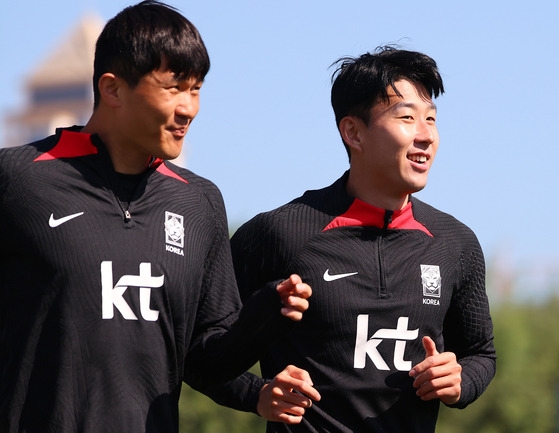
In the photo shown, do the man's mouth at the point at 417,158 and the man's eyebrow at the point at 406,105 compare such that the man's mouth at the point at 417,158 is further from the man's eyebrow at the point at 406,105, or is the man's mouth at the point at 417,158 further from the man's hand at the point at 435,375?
the man's hand at the point at 435,375

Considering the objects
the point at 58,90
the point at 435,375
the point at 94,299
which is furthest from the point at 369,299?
the point at 58,90

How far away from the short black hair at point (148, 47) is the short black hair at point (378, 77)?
5.19 ft

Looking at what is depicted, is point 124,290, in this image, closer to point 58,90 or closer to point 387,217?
point 387,217

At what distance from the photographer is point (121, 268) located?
4.02 m

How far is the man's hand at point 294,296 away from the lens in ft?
12.9

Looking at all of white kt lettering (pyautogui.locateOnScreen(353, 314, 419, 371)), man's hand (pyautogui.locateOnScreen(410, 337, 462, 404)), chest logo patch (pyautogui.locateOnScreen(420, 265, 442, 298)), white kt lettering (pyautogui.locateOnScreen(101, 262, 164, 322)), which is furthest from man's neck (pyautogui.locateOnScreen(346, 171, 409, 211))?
white kt lettering (pyautogui.locateOnScreen(101, 262, 164, 322))

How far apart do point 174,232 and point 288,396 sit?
83 cm

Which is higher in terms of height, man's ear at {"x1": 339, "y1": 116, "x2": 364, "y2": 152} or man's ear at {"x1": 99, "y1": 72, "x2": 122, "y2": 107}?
man's ear at {"x1": 99, "y1": 72, "x2": 122, "y2": 107}

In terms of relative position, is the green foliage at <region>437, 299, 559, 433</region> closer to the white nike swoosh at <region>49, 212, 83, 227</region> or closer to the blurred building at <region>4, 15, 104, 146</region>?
the white nike swoosh at <region>49, 212, 83, 227</region>

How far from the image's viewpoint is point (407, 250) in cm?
539

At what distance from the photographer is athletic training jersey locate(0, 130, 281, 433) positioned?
3.90 meters

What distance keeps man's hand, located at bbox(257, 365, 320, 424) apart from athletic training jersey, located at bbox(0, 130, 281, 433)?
21 cm

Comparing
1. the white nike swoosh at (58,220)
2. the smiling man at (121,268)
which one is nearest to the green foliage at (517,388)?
the smiling man at (121,268)

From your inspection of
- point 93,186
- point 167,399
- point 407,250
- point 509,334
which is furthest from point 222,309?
point 509,334
